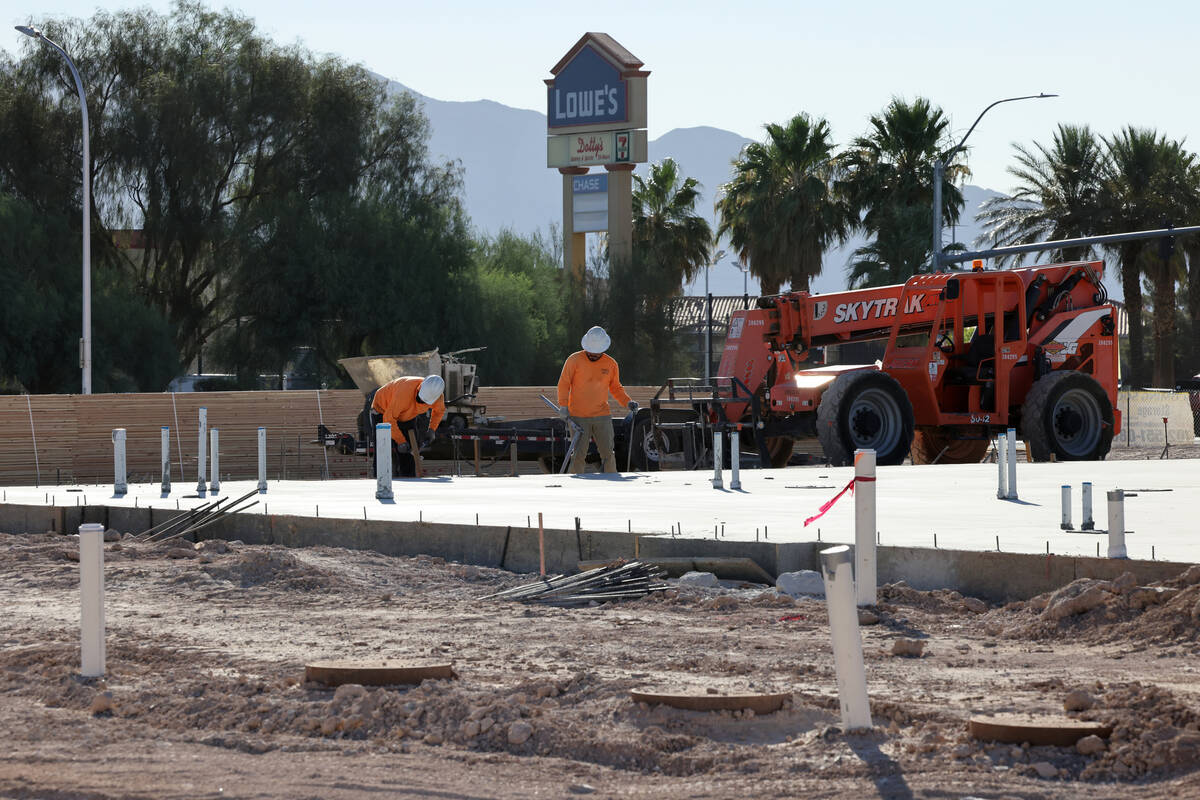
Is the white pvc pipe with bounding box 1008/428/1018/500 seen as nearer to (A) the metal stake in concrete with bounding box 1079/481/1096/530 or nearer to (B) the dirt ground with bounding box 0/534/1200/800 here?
(A) the metal stake in concrete with bounding box 1079/481/1096/530

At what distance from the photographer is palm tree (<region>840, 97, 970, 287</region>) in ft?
145

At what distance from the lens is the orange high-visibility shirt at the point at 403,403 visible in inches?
718

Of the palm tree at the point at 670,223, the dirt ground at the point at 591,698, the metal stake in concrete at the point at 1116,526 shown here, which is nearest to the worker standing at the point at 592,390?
the dirt ground at the point at 591,698

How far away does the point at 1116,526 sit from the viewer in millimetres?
8406

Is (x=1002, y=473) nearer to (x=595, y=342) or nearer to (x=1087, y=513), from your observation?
(x=1087, y=513)

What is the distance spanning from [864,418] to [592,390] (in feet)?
12.6

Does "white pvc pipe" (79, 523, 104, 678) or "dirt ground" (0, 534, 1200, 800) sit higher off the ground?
"white pvc pipe" (79, 523, 104, 678)

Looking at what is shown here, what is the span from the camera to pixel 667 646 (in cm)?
737

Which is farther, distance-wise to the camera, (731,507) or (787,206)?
(787,206)

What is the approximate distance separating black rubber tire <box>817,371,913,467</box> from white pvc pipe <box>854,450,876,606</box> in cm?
1097

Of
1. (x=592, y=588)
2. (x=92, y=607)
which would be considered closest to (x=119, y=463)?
(x=592, y=588)

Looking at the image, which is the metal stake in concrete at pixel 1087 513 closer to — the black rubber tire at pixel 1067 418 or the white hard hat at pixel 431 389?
the white hard hat at pixel 431 389

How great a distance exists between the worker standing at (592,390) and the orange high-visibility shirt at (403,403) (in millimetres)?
1546

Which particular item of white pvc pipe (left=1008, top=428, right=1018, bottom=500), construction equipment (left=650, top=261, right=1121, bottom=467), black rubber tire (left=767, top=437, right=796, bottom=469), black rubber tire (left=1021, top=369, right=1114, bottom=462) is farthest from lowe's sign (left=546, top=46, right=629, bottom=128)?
white pvc pipe (left=1008, top=428, right=1018, bottom=500)
